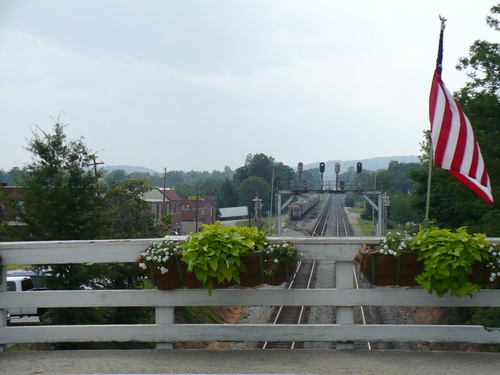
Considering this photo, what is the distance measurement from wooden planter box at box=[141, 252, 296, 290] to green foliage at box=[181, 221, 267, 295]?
71mm

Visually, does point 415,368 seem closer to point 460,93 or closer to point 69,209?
point 69,209

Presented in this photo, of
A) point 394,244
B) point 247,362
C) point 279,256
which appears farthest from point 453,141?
point 247,362

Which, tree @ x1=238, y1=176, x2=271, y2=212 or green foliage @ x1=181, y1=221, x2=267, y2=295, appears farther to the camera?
tree @ x1=238, y1=176, x2=271, y2=212

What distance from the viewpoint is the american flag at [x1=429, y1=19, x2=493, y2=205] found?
636 centimetres

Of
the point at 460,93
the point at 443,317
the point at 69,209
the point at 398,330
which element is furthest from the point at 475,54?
the point at 398,330

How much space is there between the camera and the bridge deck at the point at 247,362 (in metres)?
4.77

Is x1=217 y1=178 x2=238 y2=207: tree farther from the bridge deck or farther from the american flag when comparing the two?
the bridge deck

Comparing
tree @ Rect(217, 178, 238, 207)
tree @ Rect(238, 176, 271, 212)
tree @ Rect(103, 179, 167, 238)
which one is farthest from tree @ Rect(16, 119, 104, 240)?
tree @ Rect(217, 178, 238, 207)

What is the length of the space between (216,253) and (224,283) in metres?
0.39

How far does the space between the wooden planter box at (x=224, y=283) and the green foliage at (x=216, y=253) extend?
0.23ft

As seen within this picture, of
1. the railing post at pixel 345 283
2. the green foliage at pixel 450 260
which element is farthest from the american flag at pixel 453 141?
the railing post at pixel 345 283

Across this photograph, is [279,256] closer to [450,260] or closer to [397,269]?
[397,269]

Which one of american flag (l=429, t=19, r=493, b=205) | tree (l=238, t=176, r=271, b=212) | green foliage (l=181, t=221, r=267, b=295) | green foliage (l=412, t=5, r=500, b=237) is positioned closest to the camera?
green foliage (l=181, t=221, r=267, b=295)

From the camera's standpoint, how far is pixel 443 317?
22391 millimetres
